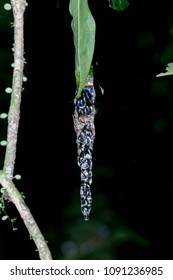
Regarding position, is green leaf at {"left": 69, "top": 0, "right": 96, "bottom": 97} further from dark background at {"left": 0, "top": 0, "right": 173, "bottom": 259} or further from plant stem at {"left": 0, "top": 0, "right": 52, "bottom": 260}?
dark background at {"left": 0, "top": 0, "right": 173, "bottom": 259}

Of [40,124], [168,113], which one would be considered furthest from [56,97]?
[168,113]

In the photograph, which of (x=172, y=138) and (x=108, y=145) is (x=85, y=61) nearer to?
(x=172, y=138)

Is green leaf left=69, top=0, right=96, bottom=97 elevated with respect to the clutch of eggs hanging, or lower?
elevated

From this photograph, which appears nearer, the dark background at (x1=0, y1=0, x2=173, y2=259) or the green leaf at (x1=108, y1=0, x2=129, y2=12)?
the green leaf at (x1=108, y1=0, x2=129, y2=12)

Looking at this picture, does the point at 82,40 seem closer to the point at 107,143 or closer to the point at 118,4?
the point at 118,4

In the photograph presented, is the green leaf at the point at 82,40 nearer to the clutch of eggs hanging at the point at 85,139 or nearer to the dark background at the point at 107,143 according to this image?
the clutch of eggs hanging at the point at 85,139

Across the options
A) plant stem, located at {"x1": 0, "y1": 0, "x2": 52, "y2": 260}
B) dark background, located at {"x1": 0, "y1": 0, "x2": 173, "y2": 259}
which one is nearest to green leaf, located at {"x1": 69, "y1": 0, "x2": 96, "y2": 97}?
plant stem, located at {"x1": 0, "y1": 0, "x2": 52, "y2": 260}

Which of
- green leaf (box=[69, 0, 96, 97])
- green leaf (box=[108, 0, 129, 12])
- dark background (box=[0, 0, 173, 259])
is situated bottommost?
dark background (box=[0, 0, 173, 259])
